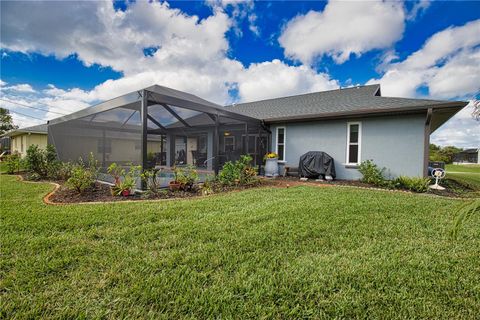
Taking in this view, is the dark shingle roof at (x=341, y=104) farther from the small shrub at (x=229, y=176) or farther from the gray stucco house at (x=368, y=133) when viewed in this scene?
the small shrub at (x=229, y=176)

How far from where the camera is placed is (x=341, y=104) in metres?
9.50

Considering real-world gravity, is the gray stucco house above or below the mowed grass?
above

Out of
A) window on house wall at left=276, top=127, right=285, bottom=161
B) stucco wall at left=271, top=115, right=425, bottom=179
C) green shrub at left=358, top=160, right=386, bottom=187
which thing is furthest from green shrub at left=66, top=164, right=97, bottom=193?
green shrub at left=358, top=160, right=386, bottom=187

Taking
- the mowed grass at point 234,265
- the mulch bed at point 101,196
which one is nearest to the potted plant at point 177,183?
the mulch bed at point 101,196

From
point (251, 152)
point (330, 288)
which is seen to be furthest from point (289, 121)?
point (330, 288)

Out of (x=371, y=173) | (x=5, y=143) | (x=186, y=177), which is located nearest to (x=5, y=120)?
(x=5, y=143)

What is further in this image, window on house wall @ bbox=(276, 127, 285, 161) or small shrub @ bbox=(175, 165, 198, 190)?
window on house wall @ bbox=(276, 127, 285, 161)

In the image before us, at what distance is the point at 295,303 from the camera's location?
A: 63.0 inches

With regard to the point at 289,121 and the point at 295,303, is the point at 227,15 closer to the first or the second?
the point at 289,121

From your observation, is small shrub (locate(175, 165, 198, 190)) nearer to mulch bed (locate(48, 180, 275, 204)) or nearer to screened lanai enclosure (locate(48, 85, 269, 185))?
mulch bed (locate(48, 180, 275, 204))

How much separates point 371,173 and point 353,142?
61.2 inches

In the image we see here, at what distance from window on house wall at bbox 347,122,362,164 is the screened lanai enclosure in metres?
3.80

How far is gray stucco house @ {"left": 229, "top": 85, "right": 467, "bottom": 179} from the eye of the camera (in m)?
6.79

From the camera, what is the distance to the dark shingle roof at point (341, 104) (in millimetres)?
6906
